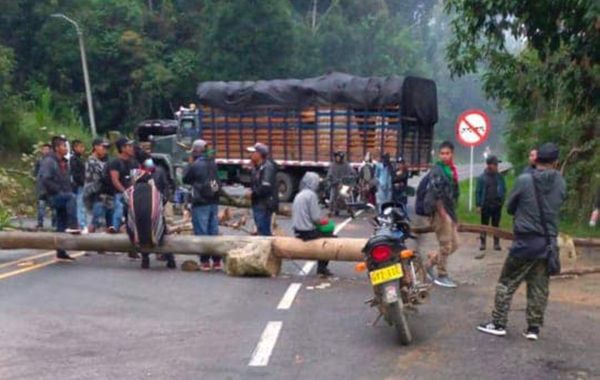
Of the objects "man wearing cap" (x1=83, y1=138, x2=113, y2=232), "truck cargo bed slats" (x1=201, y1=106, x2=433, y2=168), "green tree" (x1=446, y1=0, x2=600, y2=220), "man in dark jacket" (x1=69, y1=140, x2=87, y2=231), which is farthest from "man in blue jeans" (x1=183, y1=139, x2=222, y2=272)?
"truck cargo bed slats" (x1=201, y1=106, x2=433, y2=168)

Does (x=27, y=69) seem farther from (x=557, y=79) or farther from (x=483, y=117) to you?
(x=557, y=79)

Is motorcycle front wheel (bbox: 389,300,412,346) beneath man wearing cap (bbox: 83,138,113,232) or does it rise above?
beneath

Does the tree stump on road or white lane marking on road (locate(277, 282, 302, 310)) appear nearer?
white lane marking on road (locate(277, 282, 302, 310))

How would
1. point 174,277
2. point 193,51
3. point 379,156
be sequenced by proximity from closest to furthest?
point 174,277 < point 379,156 < point 193,51

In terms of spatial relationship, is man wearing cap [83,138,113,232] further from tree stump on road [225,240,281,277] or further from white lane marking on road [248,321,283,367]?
white lane marking on road [248,321,283,367]

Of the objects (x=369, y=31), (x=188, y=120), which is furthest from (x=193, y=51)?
(x=188, y=120)

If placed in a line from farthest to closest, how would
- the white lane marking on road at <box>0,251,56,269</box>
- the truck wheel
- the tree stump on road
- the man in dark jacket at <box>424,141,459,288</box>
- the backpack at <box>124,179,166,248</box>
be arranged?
1. the truck wheel
2. the white lane marking on road at <box>0,251,56,269</box>
3. the backpack at <box>124,179,166,248</box>
4. the tree stump on road
5. the man in dark jacket at <box>424,141,459,288</box>

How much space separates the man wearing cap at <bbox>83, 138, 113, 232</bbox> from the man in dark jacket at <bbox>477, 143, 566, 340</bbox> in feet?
24.6

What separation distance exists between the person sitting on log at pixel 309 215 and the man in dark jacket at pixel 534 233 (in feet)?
11.7

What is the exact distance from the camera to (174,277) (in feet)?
36.4

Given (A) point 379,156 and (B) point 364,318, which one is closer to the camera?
(B) point 364,318

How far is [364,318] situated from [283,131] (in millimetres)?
15747

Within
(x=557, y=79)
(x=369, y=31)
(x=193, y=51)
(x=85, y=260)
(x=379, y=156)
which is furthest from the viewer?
(x=369, y=31)

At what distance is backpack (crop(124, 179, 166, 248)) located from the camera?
11.3 m
